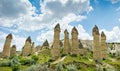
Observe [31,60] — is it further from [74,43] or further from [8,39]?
[8,39]

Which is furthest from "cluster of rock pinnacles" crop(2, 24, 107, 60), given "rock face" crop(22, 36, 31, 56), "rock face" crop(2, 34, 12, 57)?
"rock face" crop(22, 36, 31, 56)

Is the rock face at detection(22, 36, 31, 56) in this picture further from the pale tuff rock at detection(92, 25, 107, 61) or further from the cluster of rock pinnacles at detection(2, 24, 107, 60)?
the pale tuff rock at detection(92, 25, 107, 61)

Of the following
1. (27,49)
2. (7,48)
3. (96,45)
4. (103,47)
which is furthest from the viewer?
(27,49)

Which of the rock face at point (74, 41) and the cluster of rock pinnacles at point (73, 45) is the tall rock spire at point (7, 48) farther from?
the rock face at point (74, 41)

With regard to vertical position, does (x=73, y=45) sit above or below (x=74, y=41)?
below

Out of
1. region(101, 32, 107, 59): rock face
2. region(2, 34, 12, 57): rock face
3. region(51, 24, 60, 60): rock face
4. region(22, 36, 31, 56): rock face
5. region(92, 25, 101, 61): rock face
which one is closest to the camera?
region(92, 25, 101, 61): rock face

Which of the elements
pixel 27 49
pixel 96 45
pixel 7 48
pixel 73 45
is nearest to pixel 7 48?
pixel 7 48

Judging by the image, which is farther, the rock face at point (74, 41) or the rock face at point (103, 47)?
the rock face at point (103, 47)

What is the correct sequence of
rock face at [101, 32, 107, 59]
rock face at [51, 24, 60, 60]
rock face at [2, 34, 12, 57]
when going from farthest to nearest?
rock face at [2, 34, 12, 57] < rock face at [101, 32, 107, 59] < rock face at [51, 24, 60, 60]

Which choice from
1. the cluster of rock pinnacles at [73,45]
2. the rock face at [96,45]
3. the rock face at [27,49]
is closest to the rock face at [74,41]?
the cluster of rock pinnacles at [73,45]

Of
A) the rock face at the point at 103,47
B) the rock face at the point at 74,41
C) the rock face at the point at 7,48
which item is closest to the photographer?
the rock face at the point at 74,41

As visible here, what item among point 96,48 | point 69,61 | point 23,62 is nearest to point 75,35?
point 96,48

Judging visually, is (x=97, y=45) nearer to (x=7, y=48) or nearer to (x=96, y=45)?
(x=96, y=45)

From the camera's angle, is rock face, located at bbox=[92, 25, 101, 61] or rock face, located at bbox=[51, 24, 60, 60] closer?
rock face, located at bbox=[92, 25, 101, 61]
